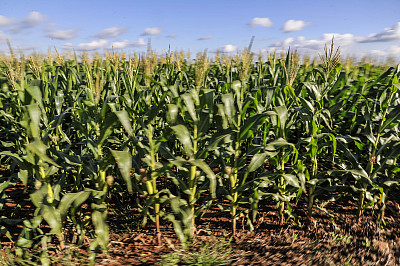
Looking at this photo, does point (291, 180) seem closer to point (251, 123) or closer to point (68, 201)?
point (251, 123)

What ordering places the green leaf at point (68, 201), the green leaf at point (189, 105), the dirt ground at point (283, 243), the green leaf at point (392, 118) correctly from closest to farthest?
the green leaf at point (68, 201) < the green leaf at point (189, 105) < the dirt ground at point (283, 243) < the green leaf at point (392, 118)

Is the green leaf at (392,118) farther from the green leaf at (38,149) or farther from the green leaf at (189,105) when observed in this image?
the green leaf at (38,149)

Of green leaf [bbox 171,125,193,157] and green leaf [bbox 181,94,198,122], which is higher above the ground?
green leaf [bbox 181,94,198,122]

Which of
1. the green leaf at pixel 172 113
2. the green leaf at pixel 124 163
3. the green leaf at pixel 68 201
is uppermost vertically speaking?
the green leaf at pixel 172 113

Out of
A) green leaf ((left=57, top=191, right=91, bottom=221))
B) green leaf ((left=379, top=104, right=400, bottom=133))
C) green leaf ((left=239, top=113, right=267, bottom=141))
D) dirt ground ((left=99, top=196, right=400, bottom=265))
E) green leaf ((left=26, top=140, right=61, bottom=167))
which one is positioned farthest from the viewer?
green leaf ((left=379, top=104, right=400, bottom=133))

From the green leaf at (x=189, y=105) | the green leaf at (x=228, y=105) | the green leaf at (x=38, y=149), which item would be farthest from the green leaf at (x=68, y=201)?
the green leaf at (x=228, y=105)

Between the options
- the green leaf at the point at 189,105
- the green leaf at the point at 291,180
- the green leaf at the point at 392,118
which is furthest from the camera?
the green leaf at the point at 392,118

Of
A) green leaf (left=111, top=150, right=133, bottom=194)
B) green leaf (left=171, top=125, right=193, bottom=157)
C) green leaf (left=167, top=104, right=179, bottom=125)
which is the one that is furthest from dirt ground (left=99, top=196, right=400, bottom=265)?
green leaf (left=167, top=104, right=179, bottom=125)

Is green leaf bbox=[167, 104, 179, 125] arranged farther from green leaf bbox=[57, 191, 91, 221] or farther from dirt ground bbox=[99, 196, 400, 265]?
dirt ground bbox=[99, 196, 400, 265]

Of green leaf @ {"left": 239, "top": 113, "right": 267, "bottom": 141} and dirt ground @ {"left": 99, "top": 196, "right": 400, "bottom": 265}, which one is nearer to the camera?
green leaf @ {"left": 239, "top": 113, "right": 267, "bottom": 141}

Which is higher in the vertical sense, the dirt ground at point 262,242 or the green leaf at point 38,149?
the green leaf at point 38,149

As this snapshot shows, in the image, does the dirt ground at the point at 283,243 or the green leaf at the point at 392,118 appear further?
the green leaf at the point at 392,118

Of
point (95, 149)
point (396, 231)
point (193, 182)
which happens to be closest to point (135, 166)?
point (95, 149)

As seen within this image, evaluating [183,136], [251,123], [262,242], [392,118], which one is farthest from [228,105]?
[392,118]
